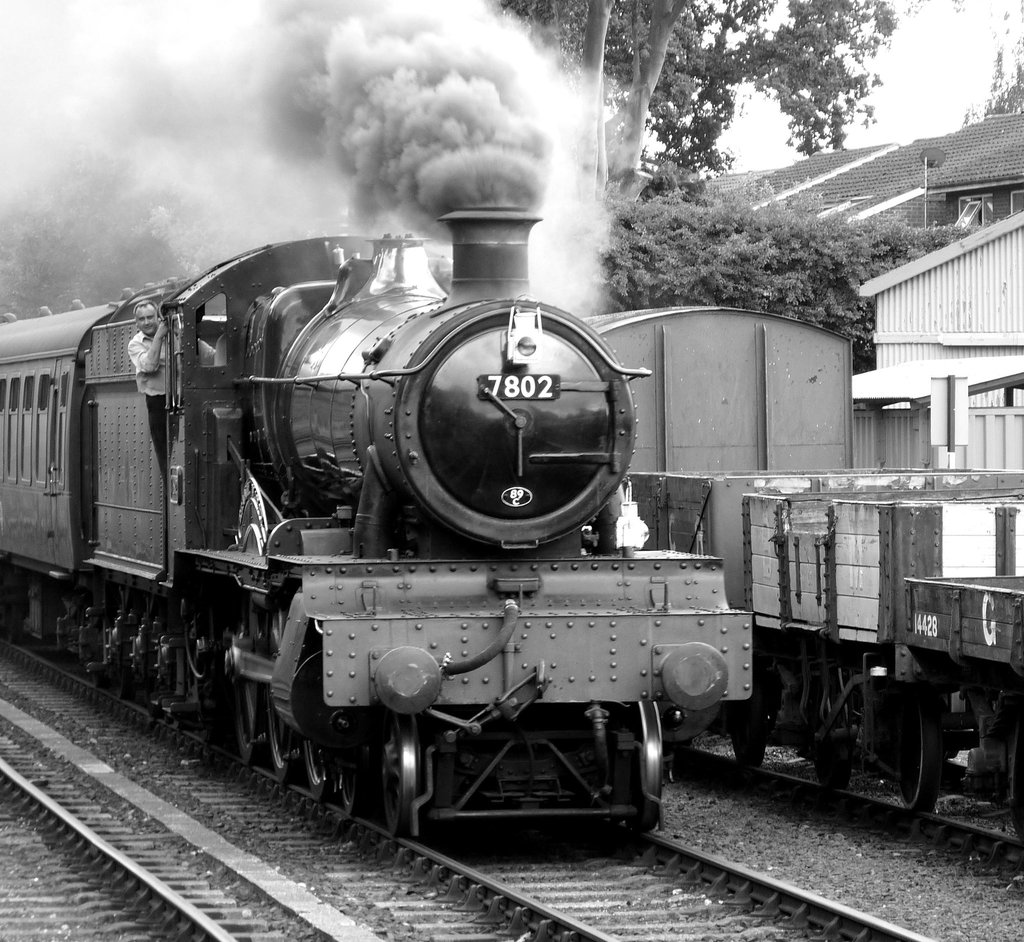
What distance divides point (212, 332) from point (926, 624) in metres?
4.55

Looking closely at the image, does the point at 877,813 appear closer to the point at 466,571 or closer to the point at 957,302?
the point at 466,571

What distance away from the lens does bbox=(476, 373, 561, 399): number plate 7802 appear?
7.81 m

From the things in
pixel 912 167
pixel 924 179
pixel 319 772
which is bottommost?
pixel 319 772

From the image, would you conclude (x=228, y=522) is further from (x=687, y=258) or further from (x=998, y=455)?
(x=687, y=258)

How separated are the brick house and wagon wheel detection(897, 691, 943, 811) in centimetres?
1971

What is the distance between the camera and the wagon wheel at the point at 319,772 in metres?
8.79

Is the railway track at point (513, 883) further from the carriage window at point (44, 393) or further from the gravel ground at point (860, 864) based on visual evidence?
the carriage window at point (44, 393)

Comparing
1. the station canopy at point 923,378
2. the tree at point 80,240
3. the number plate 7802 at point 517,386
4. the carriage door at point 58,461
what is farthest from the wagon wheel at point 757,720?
the tree at point 80,240

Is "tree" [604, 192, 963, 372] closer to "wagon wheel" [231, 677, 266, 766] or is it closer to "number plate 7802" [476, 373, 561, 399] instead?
"wagon wheel" [231, 677, 266, 766]

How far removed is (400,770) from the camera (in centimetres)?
779

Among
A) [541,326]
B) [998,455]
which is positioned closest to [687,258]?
[998,455]

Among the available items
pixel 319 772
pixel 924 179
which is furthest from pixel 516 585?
pixel 924 179

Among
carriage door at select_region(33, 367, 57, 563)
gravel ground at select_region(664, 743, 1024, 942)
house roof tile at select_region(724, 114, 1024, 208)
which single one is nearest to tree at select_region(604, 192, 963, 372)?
house roof tile at select_region(724, 114, 1024, 208)

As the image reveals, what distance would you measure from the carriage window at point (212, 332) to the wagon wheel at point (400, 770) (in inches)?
119
